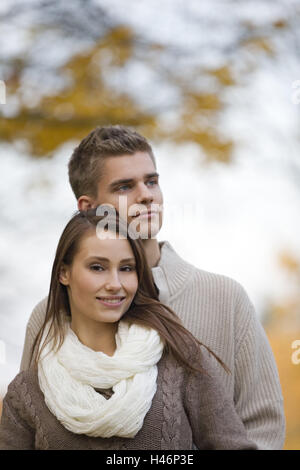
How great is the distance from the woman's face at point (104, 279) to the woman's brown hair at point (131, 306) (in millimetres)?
35

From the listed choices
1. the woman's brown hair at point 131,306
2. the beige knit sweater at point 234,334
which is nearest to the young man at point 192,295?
the beige knit sweater at point 234,334

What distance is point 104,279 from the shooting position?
1557mm

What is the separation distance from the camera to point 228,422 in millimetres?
1535

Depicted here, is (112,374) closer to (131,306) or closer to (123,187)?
(131,306)

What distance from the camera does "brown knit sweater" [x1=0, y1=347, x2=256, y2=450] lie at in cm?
151

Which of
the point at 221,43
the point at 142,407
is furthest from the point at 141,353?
the point at 221,43

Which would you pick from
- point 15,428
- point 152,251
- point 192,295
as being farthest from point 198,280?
point 15,428

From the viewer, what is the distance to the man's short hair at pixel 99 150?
1.95 metres

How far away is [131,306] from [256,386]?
43 cm

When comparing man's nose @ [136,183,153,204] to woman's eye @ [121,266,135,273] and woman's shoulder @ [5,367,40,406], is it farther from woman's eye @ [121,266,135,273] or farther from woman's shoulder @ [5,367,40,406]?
woman's shoulder @ [5,367,40,406]

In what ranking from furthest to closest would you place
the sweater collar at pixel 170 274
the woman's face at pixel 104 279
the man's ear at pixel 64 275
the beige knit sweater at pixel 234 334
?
1. the sweater collar at pixel 170 274
2. the beige knit sweater at pixel 234 334
3. the man's ear at pixel 64 275
4. the woman's face at pixel 104 279

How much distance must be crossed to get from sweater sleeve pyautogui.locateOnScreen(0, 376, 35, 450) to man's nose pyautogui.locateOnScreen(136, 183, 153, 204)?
59 cm

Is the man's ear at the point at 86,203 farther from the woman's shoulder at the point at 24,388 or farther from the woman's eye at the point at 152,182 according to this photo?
the woman's shoulder at the point at 24,388

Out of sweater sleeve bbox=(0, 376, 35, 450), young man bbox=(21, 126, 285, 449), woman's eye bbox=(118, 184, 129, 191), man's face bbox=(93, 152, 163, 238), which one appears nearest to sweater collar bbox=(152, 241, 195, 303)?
young man bbox=(21, 126, 285, 449)
